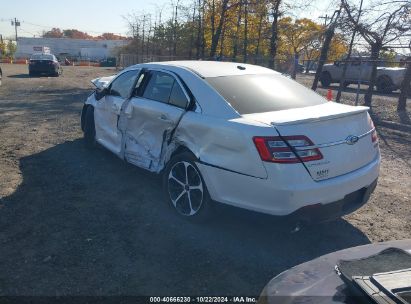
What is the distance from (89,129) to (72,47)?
78.3 m

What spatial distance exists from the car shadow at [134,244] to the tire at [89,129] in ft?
5.45

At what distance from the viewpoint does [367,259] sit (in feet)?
5.88

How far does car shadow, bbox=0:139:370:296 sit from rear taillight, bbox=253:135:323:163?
1.83 feet

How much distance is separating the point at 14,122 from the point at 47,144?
2480 millimetres

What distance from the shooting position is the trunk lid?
3381mm

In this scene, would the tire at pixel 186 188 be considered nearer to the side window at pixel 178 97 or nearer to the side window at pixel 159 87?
the side window at pixel 178 97

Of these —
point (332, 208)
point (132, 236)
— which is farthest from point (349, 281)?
point (132, 236)

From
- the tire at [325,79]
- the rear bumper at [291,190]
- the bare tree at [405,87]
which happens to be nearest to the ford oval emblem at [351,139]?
the rear bumper at [291,190]

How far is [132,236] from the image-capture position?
3.89 m

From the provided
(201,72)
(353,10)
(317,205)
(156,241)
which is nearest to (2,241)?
(156,241)

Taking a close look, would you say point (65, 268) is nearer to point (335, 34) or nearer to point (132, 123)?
point (132, 123)

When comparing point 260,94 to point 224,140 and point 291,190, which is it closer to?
point 224,140

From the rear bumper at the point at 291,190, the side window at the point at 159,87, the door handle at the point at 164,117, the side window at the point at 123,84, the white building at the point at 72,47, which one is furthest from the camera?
the white building at the point at 72,47

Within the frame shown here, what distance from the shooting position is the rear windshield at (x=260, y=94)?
396cm
